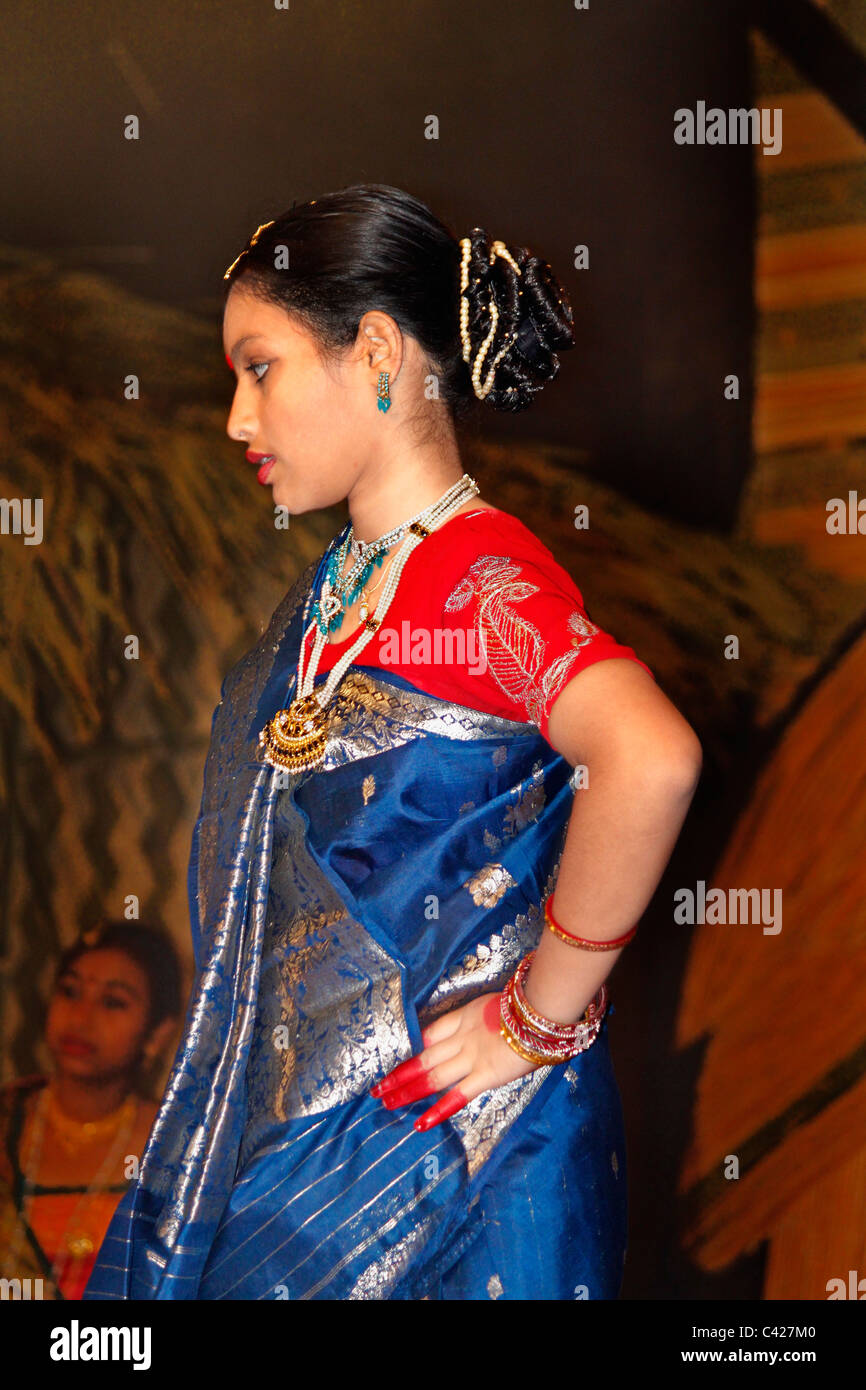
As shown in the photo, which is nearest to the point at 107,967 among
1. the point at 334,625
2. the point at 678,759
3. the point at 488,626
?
the point at 334,625

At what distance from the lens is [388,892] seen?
1191 mm

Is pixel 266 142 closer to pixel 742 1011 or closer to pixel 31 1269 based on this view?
pixel 742 1011

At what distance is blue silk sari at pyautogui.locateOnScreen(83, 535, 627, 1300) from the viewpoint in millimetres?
1152

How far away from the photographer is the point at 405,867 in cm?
119

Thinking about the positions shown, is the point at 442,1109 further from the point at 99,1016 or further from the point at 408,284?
the point at 99,1016

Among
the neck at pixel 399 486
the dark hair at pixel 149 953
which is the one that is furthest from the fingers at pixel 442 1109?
the dark hair at pixel 149 953

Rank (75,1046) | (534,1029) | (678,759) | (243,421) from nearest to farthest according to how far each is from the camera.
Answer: (678,759) → (534,1029) → (243,421) → (75,1046)

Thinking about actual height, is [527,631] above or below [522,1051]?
above

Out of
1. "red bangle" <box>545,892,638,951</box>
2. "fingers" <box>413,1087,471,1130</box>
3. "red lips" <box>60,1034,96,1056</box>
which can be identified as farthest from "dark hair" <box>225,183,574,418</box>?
"red lips" <box>60,1034,96,1056</box>

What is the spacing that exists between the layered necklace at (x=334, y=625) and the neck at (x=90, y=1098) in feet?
4.86

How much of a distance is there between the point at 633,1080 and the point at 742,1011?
0.24 metres

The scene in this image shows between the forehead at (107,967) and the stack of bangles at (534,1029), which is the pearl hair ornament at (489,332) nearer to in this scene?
the stack of bangles at (534,1029)

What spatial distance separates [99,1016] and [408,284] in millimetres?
1744
